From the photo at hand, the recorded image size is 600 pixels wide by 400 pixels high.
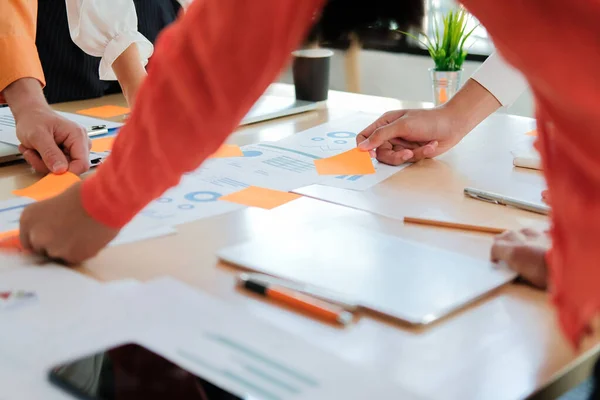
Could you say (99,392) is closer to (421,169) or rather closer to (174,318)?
(174,318)

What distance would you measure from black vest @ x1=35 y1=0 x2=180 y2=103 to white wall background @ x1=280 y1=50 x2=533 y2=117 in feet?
4.25

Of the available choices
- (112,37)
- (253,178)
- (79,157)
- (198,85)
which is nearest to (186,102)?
(198,85)

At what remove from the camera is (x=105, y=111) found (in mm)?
1586

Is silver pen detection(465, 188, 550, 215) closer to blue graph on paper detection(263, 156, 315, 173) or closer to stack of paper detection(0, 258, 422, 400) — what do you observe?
blue graph on paper detection(263, 156, 315, 173)

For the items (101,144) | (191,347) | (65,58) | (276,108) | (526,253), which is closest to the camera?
(191,347)

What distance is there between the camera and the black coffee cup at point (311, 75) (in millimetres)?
1624

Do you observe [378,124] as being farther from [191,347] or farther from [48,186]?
[191,347]

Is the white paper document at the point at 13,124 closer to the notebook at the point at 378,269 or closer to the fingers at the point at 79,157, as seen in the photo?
the fingers at the point at 79,157

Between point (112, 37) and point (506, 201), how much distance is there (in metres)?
0.98

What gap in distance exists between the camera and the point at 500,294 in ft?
2.30

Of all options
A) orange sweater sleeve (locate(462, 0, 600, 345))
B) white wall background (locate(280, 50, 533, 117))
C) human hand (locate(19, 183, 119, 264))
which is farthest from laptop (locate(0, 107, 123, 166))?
white wall background (locate(280, 50, 533, 117))

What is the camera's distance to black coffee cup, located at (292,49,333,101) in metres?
1.62

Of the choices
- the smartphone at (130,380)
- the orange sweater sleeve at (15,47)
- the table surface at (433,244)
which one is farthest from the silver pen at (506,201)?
the orange sweater sleeve at (15,47)

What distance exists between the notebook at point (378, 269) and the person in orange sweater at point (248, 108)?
0.20 ft
